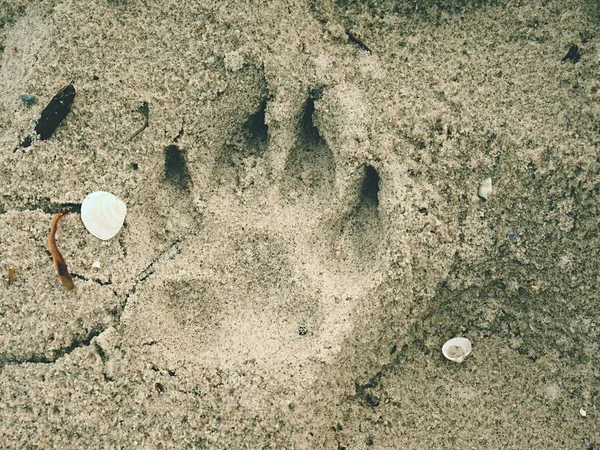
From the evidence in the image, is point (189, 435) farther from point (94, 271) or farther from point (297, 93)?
point (297, 93)

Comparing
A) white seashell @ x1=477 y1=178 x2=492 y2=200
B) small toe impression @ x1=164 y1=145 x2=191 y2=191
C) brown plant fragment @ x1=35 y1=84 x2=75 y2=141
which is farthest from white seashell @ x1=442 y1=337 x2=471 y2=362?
brown plant fragment @ x1=35 y1=84 x2=75 y2=141

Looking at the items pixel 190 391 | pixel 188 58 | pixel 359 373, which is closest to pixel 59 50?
pixel 188 58

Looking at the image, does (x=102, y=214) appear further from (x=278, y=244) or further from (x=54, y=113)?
(x=278, y=244)

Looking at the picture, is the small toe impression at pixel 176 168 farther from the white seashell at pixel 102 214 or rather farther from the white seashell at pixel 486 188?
the white seashell at pixel 486 188

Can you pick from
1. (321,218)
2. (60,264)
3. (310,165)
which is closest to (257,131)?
(310,165)

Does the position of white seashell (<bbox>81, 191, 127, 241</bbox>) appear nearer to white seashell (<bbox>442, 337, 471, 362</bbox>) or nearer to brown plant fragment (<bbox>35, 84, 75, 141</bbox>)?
brown plant fragment (<bbox>35, 84, 75, 141</bbox>)

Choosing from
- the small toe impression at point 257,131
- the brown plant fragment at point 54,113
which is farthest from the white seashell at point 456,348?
the brown plant fragment at point 54,113

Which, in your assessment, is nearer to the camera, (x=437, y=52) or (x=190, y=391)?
(x=190, y=391)
